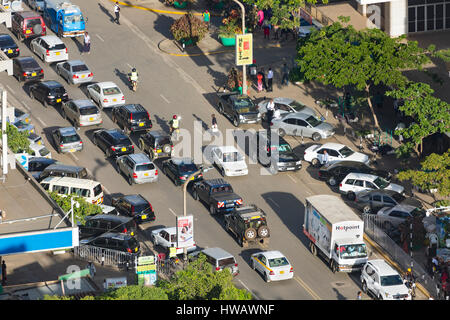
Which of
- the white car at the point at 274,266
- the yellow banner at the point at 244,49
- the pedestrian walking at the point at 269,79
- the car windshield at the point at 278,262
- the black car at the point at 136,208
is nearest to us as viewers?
the white car at the point at 274,266

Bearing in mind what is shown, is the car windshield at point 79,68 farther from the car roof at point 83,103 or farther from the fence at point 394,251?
the fence at point 394,251

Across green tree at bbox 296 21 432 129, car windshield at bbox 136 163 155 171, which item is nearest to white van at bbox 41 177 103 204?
car windshield at bbox 136 163 155 171

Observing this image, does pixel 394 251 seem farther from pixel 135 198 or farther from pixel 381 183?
pixel 135 198

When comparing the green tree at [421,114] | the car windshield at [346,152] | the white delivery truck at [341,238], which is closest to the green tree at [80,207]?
the white delivery truck at [341,238]

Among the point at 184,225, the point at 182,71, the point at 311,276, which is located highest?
the point at 182,71

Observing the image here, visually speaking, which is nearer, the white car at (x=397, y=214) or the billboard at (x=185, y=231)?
the billboard at (x=185, y=231)

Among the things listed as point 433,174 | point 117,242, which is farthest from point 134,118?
point 433,174

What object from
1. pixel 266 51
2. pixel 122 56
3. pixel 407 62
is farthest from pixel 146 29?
pixel 407 62

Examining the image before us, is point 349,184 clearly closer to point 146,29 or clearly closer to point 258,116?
point 258,116

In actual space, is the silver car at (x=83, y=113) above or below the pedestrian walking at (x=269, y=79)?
below
